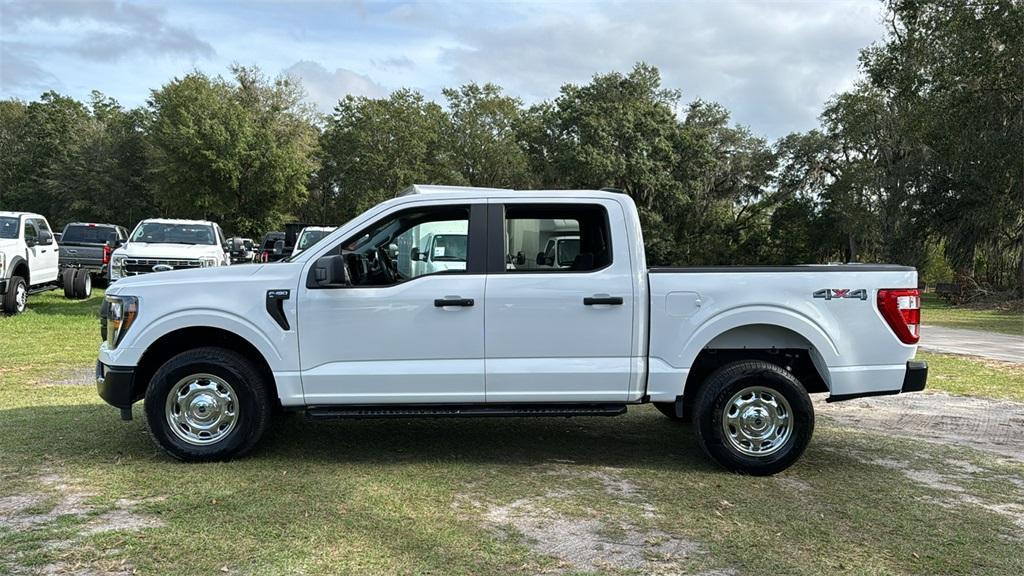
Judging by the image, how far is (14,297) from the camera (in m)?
14.5

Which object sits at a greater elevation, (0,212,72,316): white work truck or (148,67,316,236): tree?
(148,67,316,236): tree

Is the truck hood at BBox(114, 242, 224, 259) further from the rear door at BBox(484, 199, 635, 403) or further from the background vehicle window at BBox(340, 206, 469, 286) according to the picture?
the rear door at BBox(484, 199, 635, 403)

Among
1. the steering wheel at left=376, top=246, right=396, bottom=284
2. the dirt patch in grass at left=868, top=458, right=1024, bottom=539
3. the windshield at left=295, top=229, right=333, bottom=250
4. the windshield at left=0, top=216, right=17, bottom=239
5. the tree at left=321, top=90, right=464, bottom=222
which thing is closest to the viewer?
the dirt patch in grass at left=868, top=458, right=1024, bottom=539

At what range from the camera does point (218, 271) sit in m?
5.47

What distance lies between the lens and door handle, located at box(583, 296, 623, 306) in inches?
207

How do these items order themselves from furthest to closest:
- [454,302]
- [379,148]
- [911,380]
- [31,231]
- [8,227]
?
[379,148] < [31,231] < [8,227] < [911,380] < [454,302]

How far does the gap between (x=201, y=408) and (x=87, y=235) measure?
19.3 meters

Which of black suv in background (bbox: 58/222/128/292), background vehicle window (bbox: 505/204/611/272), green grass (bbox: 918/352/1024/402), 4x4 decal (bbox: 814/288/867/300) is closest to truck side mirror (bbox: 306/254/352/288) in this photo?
background vehicle window (bbox: 505/204/611/272)

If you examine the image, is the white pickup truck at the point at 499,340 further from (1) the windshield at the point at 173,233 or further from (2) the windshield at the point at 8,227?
(1) the windshield at the point at 173,233

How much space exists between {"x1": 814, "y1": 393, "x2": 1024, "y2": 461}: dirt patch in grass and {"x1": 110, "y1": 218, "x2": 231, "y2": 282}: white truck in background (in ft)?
34.6

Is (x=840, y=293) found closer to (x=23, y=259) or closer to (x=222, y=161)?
(x=23, y=259)

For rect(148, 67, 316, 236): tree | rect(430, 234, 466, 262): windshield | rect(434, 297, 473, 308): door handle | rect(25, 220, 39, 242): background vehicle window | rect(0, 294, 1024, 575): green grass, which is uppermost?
rect(148, 67, 316, 236): tree

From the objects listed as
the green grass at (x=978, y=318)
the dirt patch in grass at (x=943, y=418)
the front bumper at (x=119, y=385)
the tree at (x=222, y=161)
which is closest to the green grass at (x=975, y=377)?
the dirt patch in grass at (x=943, y=418)

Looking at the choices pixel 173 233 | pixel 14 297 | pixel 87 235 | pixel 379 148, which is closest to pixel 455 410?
pixel 14 297
